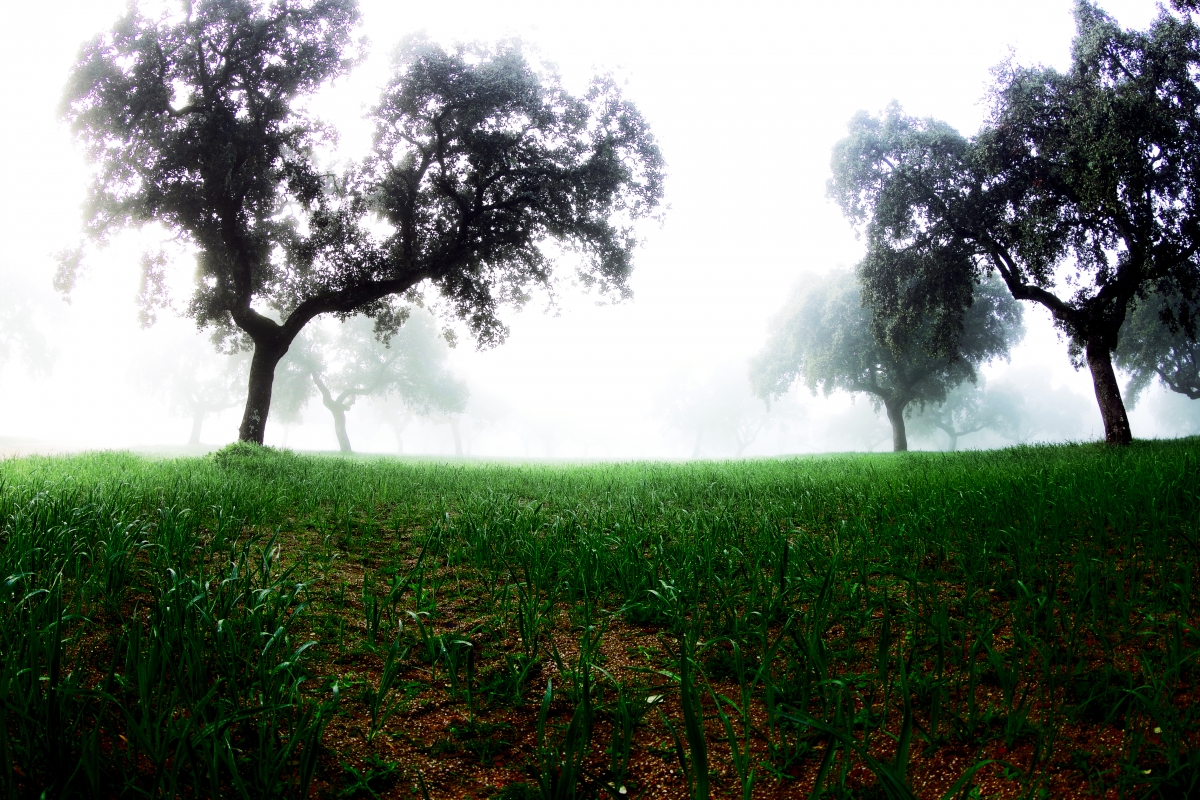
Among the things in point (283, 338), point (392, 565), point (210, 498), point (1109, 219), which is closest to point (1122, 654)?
point (392, 565)

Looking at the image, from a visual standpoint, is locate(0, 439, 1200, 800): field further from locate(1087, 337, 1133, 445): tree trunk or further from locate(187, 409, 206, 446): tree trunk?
locate(187, 409, 206, 446): tree trunk

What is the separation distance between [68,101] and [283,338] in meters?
7.44

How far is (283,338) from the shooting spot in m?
16.1

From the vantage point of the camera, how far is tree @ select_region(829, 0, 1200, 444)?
1255 centimetres

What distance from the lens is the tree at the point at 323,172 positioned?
1384cm

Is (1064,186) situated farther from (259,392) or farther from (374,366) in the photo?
(374,366)

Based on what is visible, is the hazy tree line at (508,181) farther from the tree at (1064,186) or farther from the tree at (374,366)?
the tree at (374,366)

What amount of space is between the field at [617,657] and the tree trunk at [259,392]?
1080cm

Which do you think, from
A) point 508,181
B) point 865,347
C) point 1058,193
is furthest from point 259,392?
point 865,347

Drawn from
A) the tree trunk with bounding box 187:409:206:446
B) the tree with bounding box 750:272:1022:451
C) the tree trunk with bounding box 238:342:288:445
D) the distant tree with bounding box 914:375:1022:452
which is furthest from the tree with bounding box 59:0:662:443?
the distant tree with bounding box 914:375:1022:452

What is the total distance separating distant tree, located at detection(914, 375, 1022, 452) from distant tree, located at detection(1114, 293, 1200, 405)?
63.5ft

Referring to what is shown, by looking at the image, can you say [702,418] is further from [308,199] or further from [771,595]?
[771,595]

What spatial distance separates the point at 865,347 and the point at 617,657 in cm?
2806

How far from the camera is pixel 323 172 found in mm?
16500
